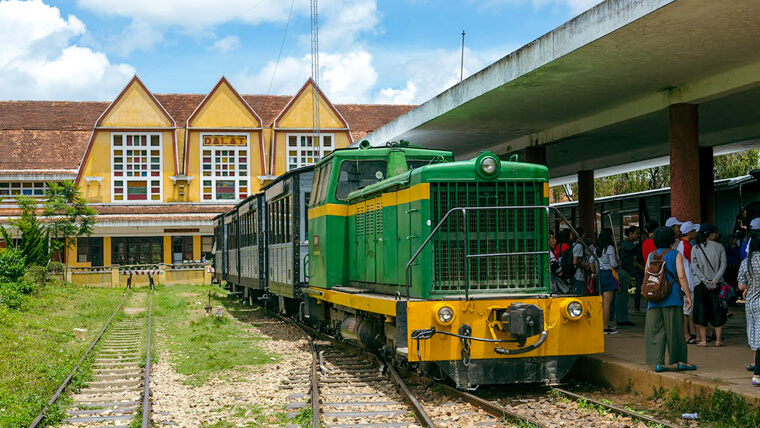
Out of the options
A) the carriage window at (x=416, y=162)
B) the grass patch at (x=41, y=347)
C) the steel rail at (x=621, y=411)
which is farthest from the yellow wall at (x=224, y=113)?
the steel rail at (x=621, y=411)

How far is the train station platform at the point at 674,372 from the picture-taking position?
7668 millimetres

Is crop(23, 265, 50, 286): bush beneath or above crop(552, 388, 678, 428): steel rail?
above

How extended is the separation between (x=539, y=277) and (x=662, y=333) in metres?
1.45

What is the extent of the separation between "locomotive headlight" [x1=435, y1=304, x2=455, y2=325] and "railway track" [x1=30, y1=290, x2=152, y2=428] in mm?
3093

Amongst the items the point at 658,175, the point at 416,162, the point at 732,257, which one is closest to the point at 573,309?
the point at 416,162

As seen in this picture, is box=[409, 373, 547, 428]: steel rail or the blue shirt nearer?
box=[409, 373, 547, 428]: steel rail

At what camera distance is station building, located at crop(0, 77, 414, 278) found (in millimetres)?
43781

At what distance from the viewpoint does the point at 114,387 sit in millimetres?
10250

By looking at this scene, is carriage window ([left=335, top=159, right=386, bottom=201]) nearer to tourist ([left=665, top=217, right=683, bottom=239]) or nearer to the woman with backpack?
tourist ([left=665, top=217, right=683, bottom=239])

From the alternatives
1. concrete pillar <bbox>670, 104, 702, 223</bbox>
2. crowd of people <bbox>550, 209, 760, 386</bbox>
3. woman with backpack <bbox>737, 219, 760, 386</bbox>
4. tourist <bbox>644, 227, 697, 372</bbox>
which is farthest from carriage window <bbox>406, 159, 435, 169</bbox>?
concrete pillar <bbox>670, 104, 702, 223</bbox>

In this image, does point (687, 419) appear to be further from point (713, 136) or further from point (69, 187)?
point (69, 187)

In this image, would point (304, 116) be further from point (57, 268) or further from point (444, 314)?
point (444, 314)

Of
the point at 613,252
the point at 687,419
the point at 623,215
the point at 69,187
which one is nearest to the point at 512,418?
the point at 687,419

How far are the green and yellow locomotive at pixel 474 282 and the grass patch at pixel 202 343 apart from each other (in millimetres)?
2800
